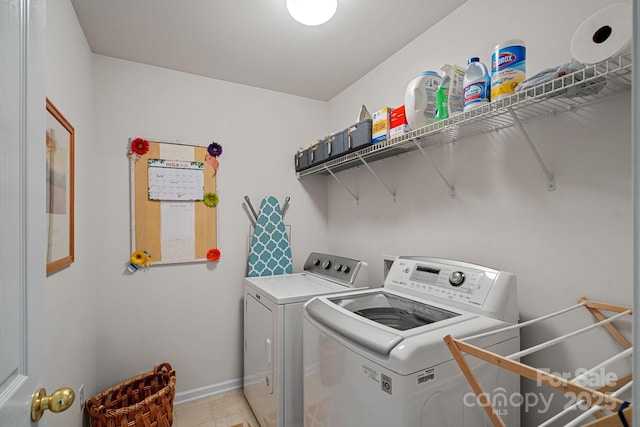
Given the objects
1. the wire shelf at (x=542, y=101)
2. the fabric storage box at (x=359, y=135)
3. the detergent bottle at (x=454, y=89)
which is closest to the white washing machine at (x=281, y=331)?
the fabric storage box at (x=359, y=135)

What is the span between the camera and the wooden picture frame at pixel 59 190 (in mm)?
1216

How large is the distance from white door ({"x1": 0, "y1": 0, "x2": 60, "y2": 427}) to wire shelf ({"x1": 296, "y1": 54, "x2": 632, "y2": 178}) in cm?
137

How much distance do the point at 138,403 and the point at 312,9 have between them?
2.38 m

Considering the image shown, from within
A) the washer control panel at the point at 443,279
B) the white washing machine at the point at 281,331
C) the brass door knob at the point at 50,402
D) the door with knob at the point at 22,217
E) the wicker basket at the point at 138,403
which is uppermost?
the door with knob at the point at 22,217

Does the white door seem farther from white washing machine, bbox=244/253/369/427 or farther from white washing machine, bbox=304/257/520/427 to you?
white washing machine, bbox=244/253/369/427

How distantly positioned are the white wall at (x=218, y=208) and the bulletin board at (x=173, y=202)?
0.22 ft

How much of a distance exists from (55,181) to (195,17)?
1.16 metres

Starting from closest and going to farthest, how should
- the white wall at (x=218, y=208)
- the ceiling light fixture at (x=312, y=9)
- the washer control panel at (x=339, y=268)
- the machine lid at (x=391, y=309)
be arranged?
the machine lid at (x=391, y=309), the ceiling light fixture at (x=312, y=9), the washer control panel at (x=339, y=268), the white wall at (x=218, y=208)

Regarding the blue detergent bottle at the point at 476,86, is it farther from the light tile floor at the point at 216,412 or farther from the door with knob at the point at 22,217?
the light tile floor at the point at 216,412

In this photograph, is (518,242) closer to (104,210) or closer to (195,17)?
(195,17)

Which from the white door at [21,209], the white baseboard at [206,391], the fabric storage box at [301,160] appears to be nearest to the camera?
the white door at [21,209]

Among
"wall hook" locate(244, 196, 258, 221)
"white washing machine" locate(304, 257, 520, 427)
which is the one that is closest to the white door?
"white washing machine" locate(304, 257, 520, 427)

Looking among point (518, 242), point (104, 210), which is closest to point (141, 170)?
point (104, 210)

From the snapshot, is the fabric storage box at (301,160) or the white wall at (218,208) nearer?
the white wall at (218,208)
